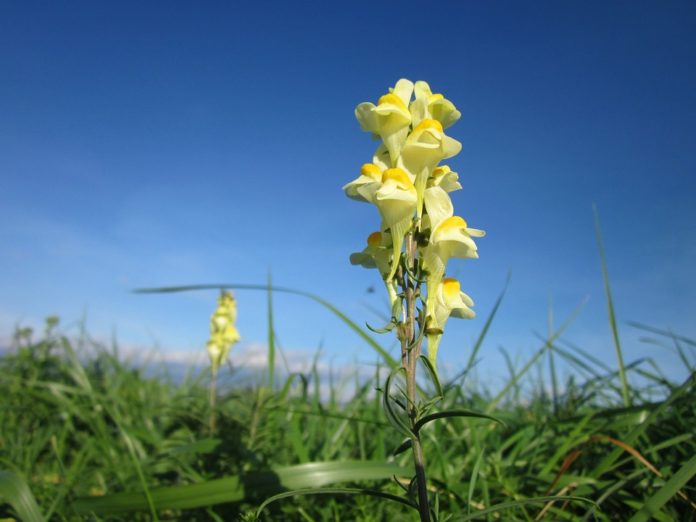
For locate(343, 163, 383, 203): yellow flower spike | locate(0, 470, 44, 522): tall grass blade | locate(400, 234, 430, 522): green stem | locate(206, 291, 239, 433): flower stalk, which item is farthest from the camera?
locate(206, 291, 239, 433): flower stalk

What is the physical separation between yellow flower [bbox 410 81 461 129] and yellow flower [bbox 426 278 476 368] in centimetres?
45

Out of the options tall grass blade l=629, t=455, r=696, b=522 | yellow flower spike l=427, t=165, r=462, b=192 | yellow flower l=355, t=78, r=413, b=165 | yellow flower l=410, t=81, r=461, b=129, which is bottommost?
tall grass blade l=629, t=455, r=696, b=522

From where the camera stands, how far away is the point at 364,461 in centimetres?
193

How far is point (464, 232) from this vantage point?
1.32m

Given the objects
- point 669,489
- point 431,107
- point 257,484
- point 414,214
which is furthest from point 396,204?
point 257,484

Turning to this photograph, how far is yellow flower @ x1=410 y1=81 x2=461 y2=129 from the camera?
1.41 metres

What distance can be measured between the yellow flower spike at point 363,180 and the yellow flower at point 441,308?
299mm

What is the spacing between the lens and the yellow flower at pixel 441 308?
1354mm

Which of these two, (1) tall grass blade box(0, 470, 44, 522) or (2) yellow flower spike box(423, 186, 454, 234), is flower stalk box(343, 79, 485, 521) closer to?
(2) yellow flower spike box(423, 186, 454, 234)

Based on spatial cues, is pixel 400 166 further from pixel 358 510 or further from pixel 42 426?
pixel 42 426

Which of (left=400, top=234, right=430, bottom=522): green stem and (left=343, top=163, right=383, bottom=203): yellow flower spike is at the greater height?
(left=343, top=163, right=383, bottom=203): yellow flower spike

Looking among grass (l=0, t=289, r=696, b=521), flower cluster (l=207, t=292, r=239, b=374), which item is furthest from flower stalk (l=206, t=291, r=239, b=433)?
grass (l=0, t=289, r=696, b=521)

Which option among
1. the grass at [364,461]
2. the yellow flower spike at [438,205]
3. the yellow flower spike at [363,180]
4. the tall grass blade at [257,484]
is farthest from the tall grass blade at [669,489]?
the yellow flower spike at [363,180]

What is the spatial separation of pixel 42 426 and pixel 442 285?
342cm
